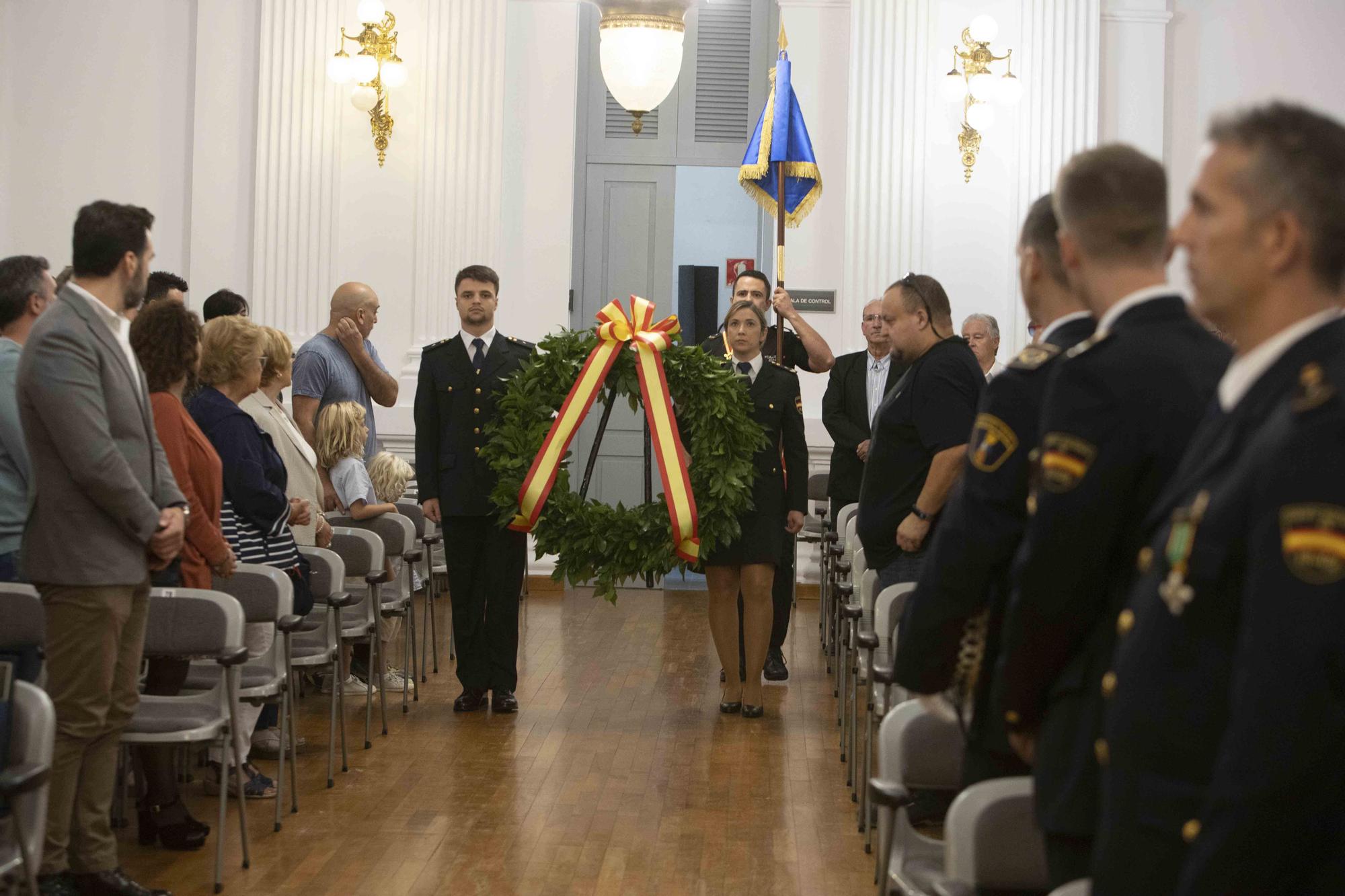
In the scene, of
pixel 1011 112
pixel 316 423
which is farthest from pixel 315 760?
pixel 1011 112

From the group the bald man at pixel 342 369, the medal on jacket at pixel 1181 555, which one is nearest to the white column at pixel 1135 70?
the bald man at pixel 342 369

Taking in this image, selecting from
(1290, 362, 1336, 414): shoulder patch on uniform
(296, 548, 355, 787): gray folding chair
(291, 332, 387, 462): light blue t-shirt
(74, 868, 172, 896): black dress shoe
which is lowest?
(74, 868, 172, 896): black dress shoe

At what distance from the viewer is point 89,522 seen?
10.9ft

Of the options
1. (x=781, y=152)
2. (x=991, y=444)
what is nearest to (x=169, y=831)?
(x=991, y=444)

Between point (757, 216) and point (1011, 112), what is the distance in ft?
6.32

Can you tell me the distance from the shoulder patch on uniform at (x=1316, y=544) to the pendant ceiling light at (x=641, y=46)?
488cm

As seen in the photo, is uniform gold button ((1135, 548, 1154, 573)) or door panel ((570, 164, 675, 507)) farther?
door panel ((570, 164, 675, 507))

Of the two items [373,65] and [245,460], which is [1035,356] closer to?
[245,460]

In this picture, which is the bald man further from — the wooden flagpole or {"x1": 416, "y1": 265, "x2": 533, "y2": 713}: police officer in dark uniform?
the wooden flagpole

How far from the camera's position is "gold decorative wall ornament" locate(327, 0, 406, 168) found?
8.62m

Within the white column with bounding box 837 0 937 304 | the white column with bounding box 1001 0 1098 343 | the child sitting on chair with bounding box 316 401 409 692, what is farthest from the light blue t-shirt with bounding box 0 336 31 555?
the white column with bounding box 1001 0 1098 343

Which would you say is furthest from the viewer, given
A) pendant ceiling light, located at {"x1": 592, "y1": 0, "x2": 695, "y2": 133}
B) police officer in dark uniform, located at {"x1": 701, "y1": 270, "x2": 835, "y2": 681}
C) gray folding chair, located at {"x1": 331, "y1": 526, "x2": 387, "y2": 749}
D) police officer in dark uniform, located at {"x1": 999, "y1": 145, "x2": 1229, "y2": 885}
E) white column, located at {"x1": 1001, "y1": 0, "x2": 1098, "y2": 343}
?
white column, located at {"x1": 1001, "y1": 0, "x2": 1098, "y2": 343}

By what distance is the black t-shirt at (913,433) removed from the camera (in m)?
4.38

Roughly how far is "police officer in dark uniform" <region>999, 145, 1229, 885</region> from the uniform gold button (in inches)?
7.2
